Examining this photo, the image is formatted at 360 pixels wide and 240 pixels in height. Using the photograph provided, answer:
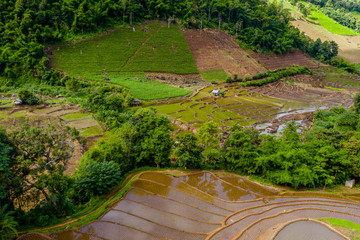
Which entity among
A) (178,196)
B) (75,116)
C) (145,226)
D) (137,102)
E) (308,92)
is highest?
(145,226)

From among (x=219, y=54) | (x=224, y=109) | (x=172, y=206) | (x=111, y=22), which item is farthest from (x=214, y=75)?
(x=172, y=206)

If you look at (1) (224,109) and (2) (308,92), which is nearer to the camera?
(1) (224,109)

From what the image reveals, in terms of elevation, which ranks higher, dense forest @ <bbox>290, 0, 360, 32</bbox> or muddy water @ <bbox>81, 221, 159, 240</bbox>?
dense forest @ <bbox>290, 0, 360, 32</bbox>

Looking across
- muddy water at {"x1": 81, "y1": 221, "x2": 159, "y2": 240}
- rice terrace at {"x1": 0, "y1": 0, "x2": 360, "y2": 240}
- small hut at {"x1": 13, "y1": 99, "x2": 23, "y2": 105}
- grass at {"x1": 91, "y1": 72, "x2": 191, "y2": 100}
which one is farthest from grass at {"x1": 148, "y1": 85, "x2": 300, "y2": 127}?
small hut at {"x1": 13, "y1": 99, "x2": 23, "y2": 105}

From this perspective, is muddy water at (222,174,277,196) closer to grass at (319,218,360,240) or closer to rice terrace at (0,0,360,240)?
rice terrace at (0,0,360,240)

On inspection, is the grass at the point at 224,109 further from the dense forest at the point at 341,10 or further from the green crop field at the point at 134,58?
the dense forest at the point at 341,10

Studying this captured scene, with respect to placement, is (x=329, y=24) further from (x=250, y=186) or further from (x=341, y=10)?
(x=250, y=186)

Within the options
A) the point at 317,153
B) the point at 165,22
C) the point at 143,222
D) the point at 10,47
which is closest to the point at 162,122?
the point at 143,222

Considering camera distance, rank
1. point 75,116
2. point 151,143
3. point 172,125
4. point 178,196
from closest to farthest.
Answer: point 178,196 → point 151,143 → point 75,116 → point 172,125
